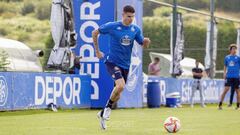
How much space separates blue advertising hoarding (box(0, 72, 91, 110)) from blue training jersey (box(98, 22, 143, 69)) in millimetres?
5198

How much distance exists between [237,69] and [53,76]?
271 inches

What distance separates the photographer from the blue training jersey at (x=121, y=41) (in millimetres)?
15141

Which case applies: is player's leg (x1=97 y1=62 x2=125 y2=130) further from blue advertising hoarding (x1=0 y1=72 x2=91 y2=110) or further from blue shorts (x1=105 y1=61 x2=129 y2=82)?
blue advertising hoarding (x1=0 y1=72 x2=91 y2=110)

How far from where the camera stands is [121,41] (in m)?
15.3

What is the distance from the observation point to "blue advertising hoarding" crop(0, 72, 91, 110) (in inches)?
786

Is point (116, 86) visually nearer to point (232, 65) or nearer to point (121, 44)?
point (121, 44)

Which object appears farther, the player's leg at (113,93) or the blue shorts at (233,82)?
the blue shorts at (233,82)

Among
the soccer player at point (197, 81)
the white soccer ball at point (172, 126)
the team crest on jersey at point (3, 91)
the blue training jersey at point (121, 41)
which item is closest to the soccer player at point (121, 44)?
the blue training jersey at point (121, 41)

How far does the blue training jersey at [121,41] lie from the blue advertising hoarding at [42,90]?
205 inches

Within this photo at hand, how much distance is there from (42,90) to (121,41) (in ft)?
21.7

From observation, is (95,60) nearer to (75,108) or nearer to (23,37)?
(75,108)

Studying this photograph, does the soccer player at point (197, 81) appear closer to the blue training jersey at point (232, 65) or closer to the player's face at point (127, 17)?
the blue training jersey at point (232, 65)

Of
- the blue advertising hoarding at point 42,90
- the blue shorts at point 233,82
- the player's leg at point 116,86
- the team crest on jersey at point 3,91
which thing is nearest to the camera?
the player's leg at point 116,86

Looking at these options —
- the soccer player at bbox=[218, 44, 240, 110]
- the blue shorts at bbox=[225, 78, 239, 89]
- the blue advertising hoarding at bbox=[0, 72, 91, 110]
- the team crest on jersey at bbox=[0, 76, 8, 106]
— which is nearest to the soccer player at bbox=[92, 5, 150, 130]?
the team crest on jersey at bbox=[0, 76, 8, 106]
